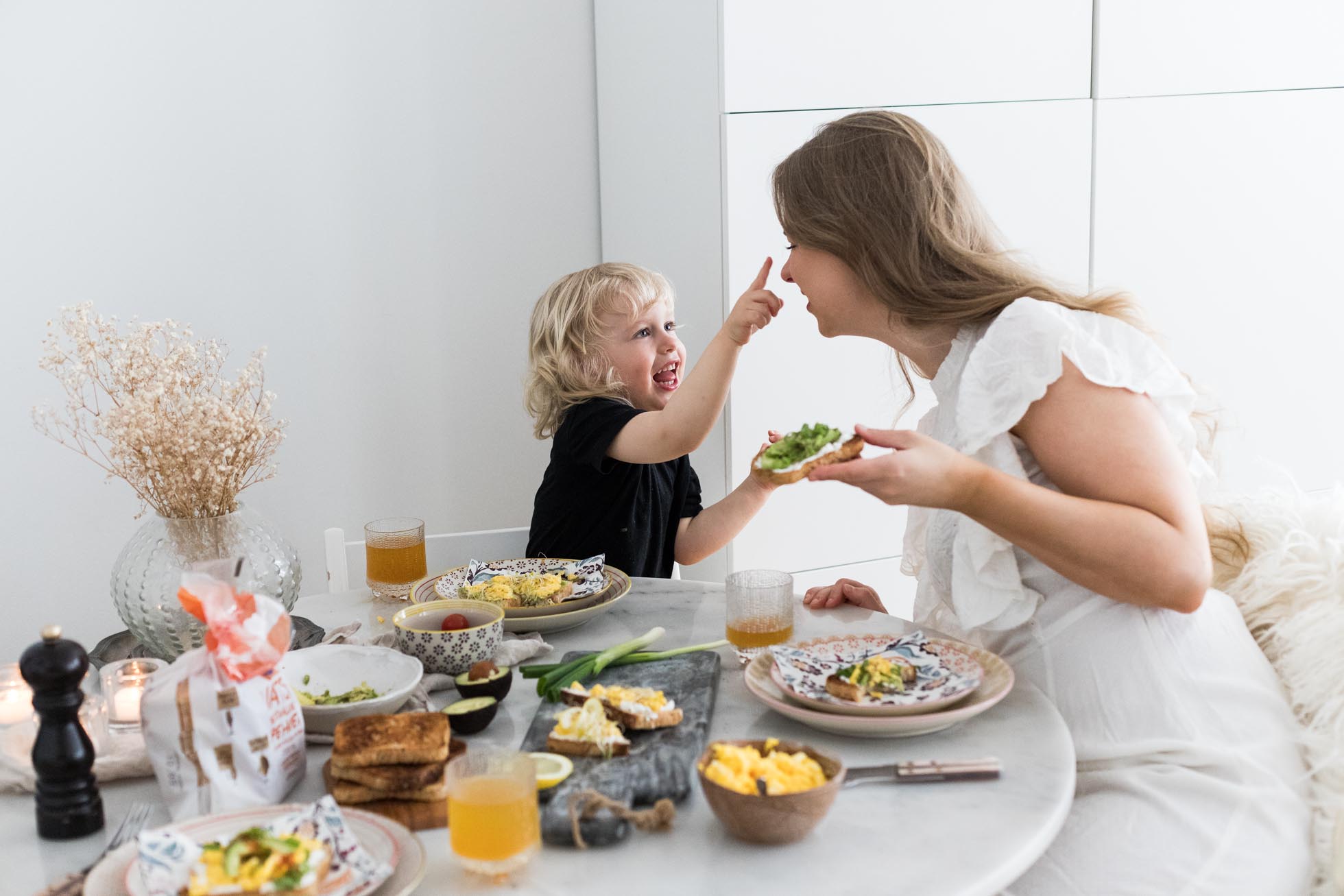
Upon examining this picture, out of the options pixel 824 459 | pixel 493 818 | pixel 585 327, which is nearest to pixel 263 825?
pixel 493 818

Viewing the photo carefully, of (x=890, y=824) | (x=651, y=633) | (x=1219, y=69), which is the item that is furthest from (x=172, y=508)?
(x=1219, y=69)

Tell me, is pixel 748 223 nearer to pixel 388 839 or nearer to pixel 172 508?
pixel 172 508

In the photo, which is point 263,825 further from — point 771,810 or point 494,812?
point 771,810

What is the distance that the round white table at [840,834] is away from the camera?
939 millimetres

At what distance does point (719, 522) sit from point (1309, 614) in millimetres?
980

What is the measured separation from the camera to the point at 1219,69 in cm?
254

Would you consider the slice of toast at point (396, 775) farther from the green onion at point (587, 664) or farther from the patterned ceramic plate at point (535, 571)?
the patterned ceramic plate at point (535, 571)

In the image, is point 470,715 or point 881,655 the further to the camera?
point 881,655

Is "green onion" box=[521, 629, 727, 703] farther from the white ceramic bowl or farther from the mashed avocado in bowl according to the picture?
the mashed avocado in bowl

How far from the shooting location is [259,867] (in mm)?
881

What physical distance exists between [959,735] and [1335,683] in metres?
0.47

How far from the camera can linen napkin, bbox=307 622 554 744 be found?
127 centimetres

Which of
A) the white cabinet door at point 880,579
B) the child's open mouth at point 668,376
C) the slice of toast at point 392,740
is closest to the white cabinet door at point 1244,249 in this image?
the white cabinet door at point 880,579

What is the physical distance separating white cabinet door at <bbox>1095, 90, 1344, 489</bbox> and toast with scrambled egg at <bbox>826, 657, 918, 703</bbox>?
1519mm
